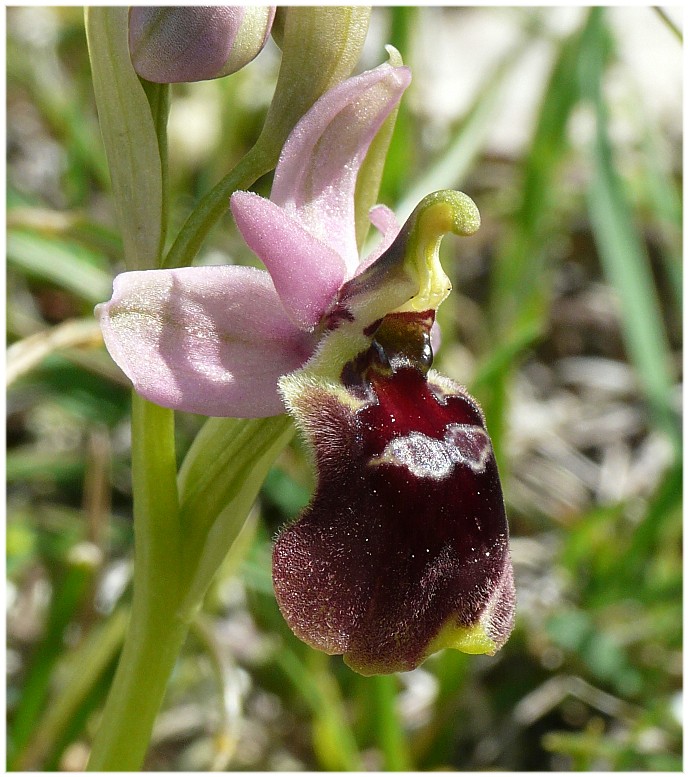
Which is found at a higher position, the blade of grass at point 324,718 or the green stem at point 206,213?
the green stem at point 206,213

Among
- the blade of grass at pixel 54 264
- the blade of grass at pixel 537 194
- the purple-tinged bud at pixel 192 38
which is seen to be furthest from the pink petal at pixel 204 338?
the blade of grass at pixel 537 194

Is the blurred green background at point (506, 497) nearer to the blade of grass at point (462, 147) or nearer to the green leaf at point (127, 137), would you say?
the blade of grass at point (462, 147)

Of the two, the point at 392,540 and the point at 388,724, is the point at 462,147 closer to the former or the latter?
the point at 388,724

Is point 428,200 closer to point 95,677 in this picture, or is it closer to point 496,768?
point 95,677

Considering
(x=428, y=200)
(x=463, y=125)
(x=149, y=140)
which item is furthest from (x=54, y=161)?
(x=428, y=200)

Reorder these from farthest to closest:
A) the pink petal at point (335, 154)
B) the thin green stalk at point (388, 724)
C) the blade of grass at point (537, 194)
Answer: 1. the blade of grass at point (537, 194)
2. the thin green stalk at point (388, 724)
3. the pink petal at point (335, 154)

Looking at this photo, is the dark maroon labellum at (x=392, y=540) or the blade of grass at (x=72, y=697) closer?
the dark maroon labellum at (x=392, y=540)

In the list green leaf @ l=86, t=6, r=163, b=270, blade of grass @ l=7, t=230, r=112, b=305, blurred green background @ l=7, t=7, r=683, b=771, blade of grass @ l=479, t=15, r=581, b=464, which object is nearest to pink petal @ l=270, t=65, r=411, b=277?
green leaf @ l=86, t=6, r=163, b=270

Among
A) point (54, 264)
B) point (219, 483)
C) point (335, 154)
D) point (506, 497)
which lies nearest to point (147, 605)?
point (219, 483)

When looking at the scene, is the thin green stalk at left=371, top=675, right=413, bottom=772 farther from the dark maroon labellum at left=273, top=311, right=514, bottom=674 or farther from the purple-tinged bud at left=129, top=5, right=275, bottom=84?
the purple-tinged bud at left=129, top=5, right=275, bottom=84
